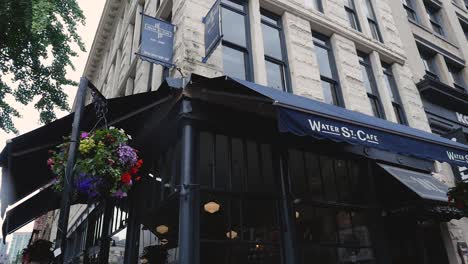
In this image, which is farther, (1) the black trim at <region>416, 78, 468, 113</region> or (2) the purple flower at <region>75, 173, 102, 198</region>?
(1) the black trim at <region>416, 78, 468, 113</region>

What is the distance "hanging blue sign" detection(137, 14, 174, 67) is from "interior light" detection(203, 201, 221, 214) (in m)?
2.73

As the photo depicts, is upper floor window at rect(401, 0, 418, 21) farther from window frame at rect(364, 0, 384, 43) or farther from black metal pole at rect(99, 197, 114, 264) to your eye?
black metal pole at rect(99, 197, 114, 264)

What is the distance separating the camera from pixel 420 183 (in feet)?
24.7

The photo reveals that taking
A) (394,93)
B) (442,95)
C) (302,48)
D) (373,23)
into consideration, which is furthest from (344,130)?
(442,95)

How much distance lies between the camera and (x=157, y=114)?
6180 mm

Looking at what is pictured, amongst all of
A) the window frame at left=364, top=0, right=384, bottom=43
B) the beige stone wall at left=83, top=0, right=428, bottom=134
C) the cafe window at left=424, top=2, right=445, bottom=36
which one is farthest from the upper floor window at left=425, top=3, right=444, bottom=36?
the window frame at left=364, top=0, right=384, bottom=43

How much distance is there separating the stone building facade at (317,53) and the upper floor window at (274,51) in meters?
0.03

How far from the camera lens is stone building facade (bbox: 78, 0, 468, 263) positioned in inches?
278

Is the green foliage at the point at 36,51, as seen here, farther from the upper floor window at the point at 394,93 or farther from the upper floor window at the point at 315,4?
the upper floor window at the point at 394,93

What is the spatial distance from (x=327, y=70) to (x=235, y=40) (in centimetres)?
306

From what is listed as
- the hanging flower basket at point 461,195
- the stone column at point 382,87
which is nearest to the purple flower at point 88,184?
the hanging flower basket at point 461,195

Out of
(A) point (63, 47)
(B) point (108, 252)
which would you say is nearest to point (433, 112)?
(B) point (108, 252)

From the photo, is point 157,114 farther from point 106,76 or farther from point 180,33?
point 106,76

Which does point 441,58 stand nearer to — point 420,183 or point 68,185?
point 420,183
